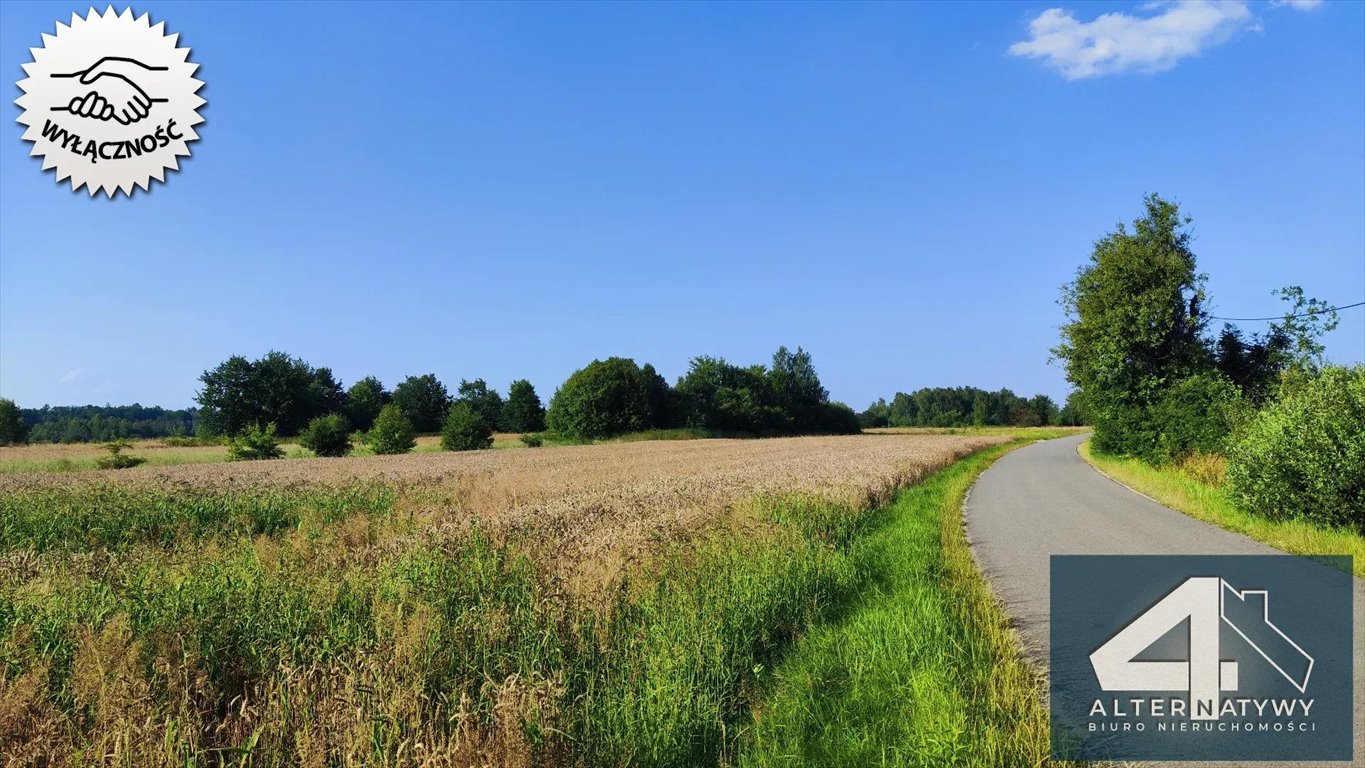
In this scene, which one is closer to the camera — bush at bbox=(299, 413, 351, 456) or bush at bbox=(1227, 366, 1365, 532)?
bush at bbox=(1227, 366, 1365, 532)

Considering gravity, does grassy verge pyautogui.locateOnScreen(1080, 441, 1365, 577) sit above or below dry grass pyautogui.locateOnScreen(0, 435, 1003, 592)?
below

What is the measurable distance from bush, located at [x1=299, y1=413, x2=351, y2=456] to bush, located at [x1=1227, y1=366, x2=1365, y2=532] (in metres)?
44.6

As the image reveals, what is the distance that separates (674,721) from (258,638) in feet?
9.81

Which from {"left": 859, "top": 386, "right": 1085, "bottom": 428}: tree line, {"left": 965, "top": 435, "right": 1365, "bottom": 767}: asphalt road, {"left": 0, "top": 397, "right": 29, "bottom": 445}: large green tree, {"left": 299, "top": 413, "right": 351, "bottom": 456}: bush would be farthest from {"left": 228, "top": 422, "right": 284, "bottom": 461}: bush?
{"left": 859, "top": 386, "right": 1085, "bottom": 428}: tree line

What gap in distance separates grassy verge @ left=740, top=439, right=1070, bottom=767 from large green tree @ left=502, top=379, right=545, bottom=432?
85704mm

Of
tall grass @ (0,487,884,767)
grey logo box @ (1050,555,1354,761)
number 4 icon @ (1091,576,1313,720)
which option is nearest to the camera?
tall grass @ (0,487,884,767)

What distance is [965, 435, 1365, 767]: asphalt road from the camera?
687 cm

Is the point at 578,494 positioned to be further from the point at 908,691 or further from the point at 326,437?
the point at 326,437

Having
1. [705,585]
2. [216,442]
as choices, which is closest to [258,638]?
[705,585]

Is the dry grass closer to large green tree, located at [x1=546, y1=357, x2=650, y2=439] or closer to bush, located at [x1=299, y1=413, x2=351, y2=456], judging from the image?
bush, located at [x1=299, y1=413, x2=351, y2=456]

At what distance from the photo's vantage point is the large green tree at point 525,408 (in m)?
90.5

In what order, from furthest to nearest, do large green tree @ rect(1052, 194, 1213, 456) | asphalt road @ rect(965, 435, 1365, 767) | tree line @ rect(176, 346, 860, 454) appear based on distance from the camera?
tree line @ rect(176, 346, 860, 454) → large green tree @ rect(1052, 194, 1213, 456) → asphalt road @ rect(965, 435, 1365, 767)

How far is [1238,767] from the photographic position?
4004 millimetres

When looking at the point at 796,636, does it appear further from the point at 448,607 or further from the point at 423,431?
the point at 423,431
